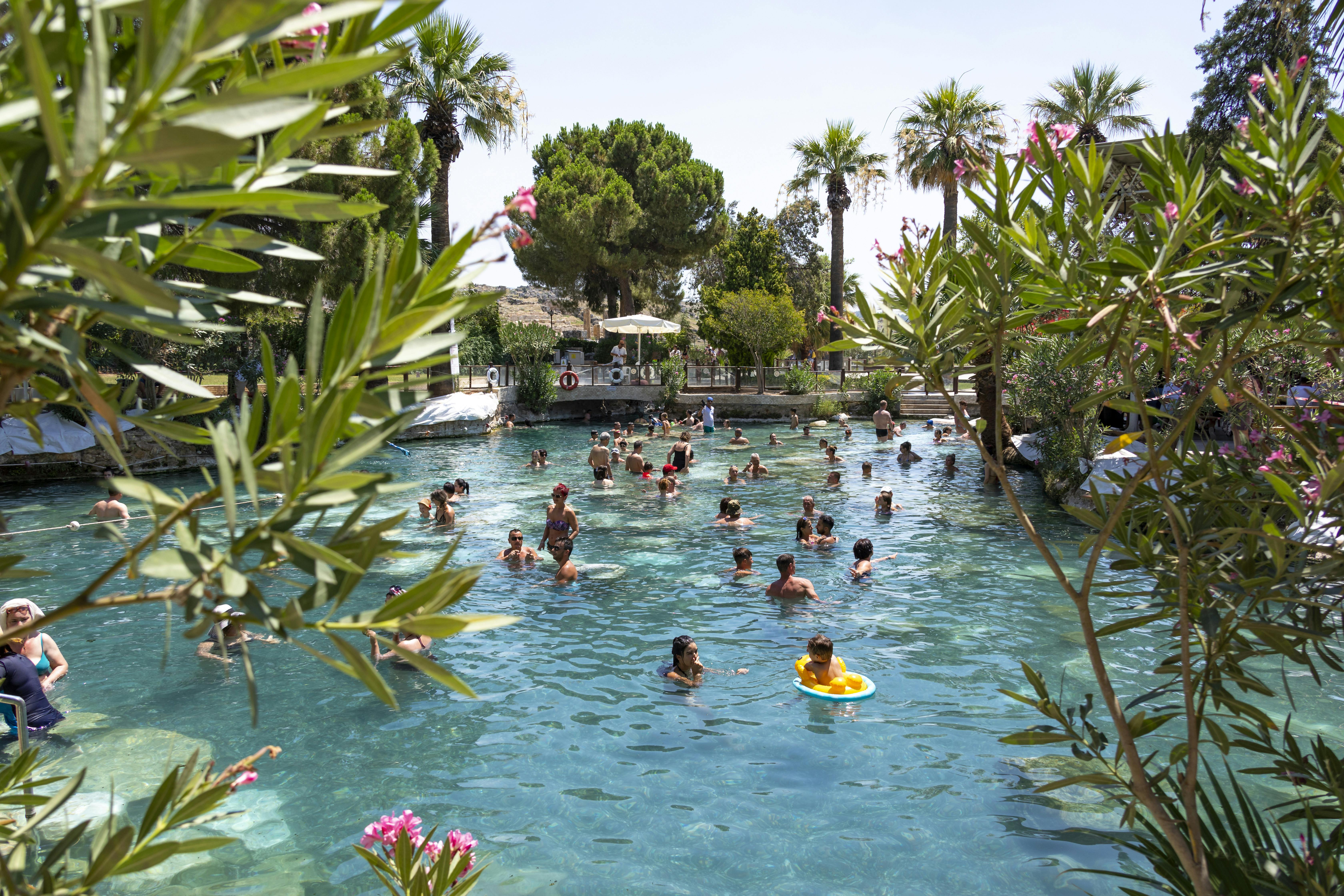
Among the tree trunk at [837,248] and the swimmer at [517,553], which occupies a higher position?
the tree trunk at [837,248]

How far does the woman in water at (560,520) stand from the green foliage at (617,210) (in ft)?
105

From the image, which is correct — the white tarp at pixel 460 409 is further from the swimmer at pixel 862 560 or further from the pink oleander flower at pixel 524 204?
the pink oleander flower at pixel 524 204

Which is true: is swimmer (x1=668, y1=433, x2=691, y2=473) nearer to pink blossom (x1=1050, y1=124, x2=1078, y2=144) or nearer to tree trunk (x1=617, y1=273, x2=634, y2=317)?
pink blossom (x1=1050, y1=124, x2=1078, y2=144)

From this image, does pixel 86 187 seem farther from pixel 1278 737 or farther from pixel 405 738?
pixel 1278 737

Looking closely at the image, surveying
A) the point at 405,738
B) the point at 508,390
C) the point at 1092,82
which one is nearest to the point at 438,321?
the point at 405,738

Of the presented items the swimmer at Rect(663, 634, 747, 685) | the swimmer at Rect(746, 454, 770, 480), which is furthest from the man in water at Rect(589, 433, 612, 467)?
the swimmer at Rect(663, 634, 747, 685)

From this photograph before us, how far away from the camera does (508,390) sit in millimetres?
33750

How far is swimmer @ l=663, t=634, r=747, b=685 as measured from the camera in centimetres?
902

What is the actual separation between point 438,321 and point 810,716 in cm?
764

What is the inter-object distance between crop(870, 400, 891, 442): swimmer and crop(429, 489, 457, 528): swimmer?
1454cm

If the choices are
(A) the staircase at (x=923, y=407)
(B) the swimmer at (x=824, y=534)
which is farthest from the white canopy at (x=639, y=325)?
(B) the swimmer at (x=824, y=534)

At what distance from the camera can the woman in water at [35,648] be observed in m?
7.25

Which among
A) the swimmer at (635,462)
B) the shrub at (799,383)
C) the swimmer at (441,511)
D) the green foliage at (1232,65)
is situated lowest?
the swimmer at (441,511)

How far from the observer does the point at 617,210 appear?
44.3 metres
